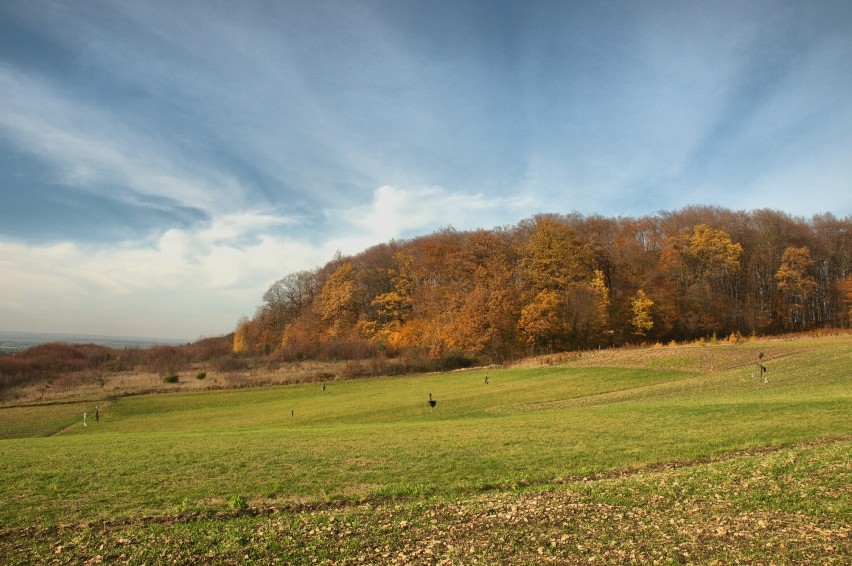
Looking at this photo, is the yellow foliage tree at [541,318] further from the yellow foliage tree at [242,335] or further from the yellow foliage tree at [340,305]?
the yellow foliage tree at [242,335]

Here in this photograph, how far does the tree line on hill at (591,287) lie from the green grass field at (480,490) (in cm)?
3979

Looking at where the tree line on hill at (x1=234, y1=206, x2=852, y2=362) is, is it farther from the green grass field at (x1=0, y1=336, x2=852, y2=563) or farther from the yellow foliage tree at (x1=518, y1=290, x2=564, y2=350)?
the green grass field at (x1=0, y1=336, x2=852, y2=563)

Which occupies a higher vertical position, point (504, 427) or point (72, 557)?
point (72, 557)

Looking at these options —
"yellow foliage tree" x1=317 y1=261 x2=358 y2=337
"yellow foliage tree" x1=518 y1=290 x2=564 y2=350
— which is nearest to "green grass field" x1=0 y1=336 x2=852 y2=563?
"yellow foliage tree" x1=518 y1=290 x2=564 y2=350

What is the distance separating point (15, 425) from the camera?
3788 centimetres

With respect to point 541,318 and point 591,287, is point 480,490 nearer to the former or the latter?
point 541,318

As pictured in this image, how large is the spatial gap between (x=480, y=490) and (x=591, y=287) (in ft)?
200

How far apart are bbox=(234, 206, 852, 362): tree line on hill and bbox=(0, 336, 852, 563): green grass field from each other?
131 feet

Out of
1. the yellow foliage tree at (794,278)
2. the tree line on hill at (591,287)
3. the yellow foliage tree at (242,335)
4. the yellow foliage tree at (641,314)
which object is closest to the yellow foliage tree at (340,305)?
the tree line on hill at (591,287)

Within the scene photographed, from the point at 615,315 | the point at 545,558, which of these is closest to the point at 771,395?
the point at 545,558

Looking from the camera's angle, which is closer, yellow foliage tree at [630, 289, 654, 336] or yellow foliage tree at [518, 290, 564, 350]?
yellow foliage tree at [518, 290, 564, 350]

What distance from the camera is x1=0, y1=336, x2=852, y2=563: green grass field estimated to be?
7426 millimetres

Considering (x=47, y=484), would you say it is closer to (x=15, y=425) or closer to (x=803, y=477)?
(x=803, y=477)

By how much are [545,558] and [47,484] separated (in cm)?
1272
